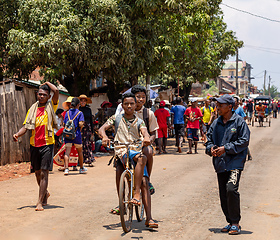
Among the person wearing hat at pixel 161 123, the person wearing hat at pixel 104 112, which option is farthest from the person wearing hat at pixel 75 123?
the person wearing hat at pixel 104 112

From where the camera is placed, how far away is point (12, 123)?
1302 cm

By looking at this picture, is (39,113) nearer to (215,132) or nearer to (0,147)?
(215,132)

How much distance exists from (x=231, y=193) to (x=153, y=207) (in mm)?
1976

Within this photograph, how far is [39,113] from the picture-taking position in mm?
7480

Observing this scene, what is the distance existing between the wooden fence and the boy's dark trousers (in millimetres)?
7973

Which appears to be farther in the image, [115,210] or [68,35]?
[68,35]

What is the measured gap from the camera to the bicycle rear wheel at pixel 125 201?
5641mm

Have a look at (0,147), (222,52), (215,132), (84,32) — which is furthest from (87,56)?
(222,52)

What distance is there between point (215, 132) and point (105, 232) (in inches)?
80.5

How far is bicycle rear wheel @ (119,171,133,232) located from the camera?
5.64 metres

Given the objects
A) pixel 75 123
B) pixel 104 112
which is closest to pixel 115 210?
pixel 75 123

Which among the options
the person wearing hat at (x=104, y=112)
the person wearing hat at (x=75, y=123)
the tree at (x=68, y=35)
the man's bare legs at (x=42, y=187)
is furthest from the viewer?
the person wearing hat at (x=104, y=112)

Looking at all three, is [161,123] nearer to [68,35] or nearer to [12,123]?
[68,35]

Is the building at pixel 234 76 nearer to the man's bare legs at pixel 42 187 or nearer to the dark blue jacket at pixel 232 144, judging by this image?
the man's bare legs at pixel 42 187
